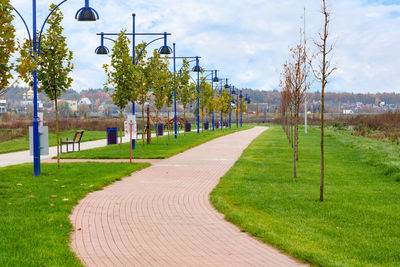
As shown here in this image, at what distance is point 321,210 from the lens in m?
9.02

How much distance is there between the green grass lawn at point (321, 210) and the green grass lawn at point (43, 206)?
2921 mm

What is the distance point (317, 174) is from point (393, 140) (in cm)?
1985

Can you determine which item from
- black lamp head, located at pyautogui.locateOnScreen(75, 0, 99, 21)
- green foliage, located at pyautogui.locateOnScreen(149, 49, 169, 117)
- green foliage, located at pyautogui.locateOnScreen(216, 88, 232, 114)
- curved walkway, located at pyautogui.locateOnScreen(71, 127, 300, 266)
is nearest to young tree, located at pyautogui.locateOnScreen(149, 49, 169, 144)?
green foliage, located at pyautogui.locateOnScreen(149, 49, 169, 117)

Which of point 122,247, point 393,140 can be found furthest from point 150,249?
point 393,140

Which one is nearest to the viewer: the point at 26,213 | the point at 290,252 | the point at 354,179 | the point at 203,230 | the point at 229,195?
the point at 290,252

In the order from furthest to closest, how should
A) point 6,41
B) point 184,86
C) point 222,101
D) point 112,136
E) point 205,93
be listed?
point 222,101 → point 205,93 → point 184,86 → point 112,136 → point 6,41

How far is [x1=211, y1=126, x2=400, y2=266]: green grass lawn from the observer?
6.34 metres

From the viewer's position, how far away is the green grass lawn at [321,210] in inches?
250

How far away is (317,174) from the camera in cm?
1448

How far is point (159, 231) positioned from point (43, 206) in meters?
2.94

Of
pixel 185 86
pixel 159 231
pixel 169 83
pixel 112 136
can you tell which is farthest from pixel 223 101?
pixel 159 231

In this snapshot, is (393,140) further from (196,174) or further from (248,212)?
(248,212)

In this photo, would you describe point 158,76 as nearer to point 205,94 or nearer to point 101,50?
point 101,50

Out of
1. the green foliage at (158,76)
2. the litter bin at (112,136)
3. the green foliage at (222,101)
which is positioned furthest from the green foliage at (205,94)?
the litter bin at (112,136)
